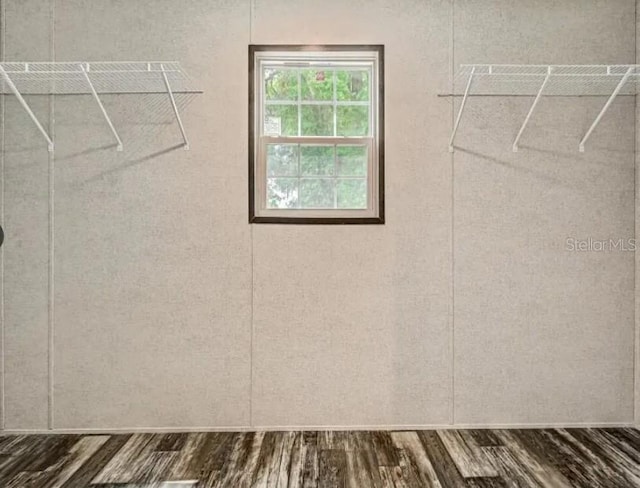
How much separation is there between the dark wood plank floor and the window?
129 cm

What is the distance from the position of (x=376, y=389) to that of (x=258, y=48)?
2095 millimetres

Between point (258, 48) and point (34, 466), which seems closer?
point (34, 466)

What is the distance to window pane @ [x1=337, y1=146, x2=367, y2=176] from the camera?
2.84 meters

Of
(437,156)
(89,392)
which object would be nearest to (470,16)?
(437,156)

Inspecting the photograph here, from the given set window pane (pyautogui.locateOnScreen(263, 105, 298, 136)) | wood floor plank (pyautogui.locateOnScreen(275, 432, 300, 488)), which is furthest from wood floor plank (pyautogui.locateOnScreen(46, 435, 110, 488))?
window pane (pyautogui.locateOnScreen(263, 105, 298, 136))

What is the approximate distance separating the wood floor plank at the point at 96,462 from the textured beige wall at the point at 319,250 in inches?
4.7

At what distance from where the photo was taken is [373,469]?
2303 mm

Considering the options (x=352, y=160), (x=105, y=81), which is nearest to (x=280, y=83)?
(x=352, y=160)

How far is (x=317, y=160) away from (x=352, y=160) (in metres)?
0.21

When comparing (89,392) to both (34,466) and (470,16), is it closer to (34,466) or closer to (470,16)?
(34,466)

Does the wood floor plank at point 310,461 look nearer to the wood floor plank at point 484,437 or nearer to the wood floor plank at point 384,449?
the wood floor plank at point 384,449

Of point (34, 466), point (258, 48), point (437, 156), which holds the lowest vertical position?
point (34, 466)

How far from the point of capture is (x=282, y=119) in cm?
286

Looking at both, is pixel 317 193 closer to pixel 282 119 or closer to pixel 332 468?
pixel 282 119
